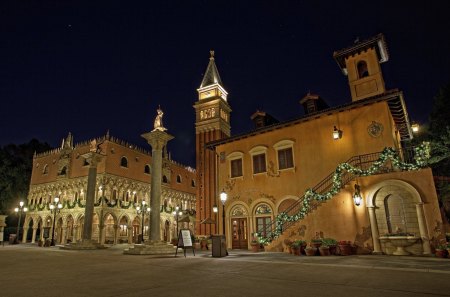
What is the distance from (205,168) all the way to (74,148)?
1892cm

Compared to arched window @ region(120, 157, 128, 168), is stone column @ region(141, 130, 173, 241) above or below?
below

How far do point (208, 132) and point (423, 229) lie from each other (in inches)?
1044

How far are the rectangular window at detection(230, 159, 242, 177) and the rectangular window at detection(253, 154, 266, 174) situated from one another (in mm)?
1295

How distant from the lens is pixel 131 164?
130 feet

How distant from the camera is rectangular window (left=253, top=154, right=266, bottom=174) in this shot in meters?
21.7

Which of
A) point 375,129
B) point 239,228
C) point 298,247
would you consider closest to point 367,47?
point 375,129

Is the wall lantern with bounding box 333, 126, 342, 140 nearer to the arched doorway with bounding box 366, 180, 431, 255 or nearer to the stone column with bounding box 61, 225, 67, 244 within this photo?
the arched doorway with bounding box 366, 180, 431, 255

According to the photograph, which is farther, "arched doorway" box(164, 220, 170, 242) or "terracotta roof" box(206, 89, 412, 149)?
"arched doorway" box(164, 220, 170, 242)

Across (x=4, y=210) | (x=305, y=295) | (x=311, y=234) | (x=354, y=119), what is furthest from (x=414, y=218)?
(x=4, y=210)

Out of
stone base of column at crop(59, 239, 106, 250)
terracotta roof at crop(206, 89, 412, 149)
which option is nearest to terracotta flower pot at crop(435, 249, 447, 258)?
terracotta roof at crop(206, 89, 412, 149)

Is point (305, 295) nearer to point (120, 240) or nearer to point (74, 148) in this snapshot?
A: point (120, 240)

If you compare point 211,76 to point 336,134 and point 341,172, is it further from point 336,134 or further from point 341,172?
point 341,172

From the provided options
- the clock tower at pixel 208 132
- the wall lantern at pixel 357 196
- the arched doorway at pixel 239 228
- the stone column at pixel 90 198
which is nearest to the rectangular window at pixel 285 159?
the arched doorway at pixel 239 228

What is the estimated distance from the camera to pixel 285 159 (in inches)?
816
